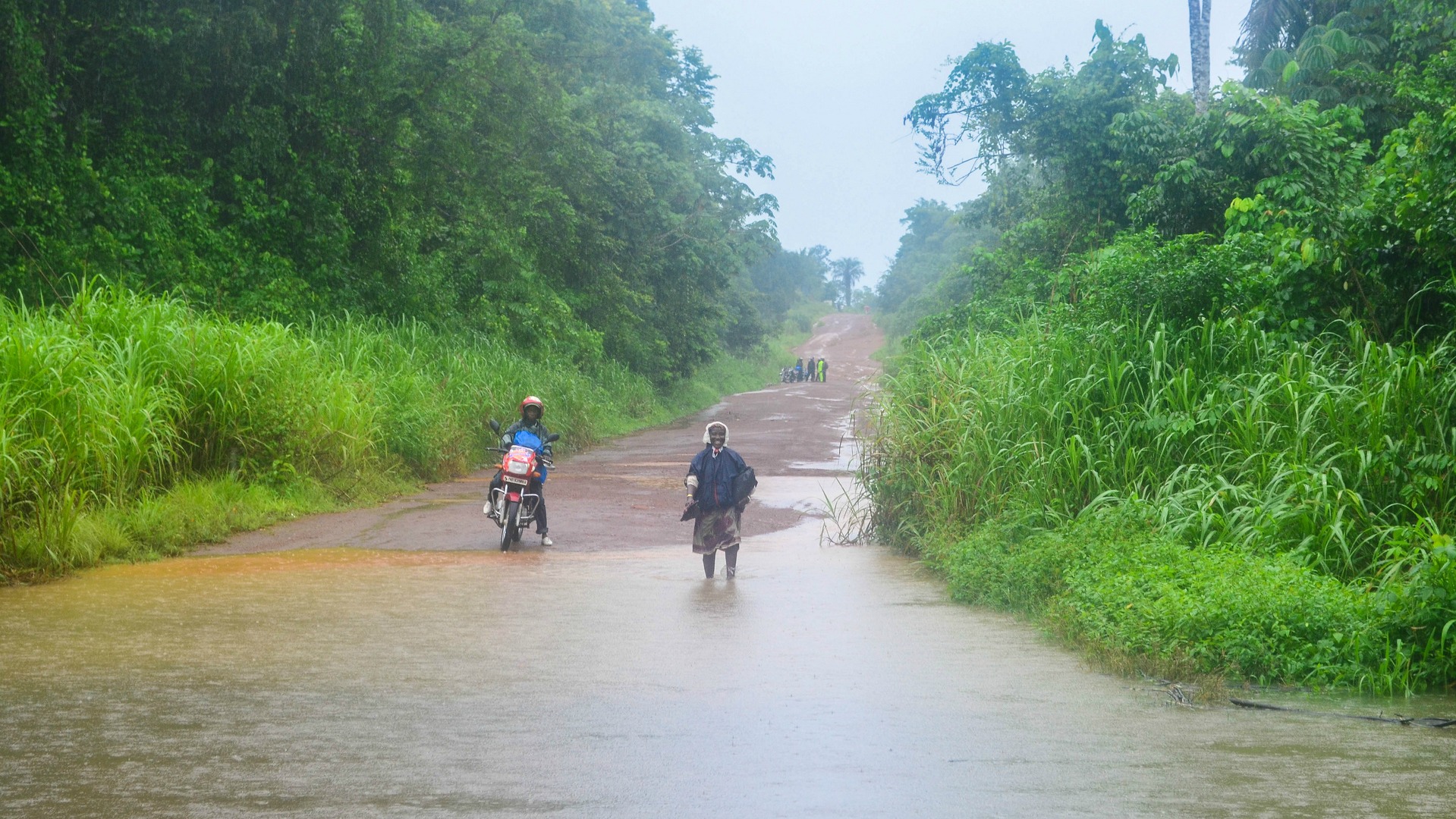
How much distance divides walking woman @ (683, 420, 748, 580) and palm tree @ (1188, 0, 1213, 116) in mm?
16904

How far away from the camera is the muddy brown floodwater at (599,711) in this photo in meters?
4.87

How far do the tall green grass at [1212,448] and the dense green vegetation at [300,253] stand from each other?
6.77 m

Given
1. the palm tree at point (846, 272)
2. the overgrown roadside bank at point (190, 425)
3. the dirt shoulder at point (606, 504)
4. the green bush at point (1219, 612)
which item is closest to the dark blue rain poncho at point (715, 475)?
the dirt shoulder at point (606, 504)

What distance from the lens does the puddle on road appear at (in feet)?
15.9

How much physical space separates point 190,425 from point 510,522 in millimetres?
3607

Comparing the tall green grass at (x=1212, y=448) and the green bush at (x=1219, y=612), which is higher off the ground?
the tall green grass at (x=1212, y=448)

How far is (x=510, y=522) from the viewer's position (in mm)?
12258

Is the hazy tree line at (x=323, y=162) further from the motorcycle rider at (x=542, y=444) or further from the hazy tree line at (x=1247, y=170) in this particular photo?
the hazy tree line at (x=1247, y=170)

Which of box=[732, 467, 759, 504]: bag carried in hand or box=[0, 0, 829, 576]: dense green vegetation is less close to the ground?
box=[0, 0, 829, 576]: dense green vegetation

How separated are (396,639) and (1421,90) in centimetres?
1533

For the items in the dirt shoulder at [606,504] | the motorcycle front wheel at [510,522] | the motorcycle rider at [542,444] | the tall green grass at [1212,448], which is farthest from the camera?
the motorcycle rider at [542,444]

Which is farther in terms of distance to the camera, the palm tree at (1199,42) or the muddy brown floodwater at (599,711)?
the palm tree at (1199,42)

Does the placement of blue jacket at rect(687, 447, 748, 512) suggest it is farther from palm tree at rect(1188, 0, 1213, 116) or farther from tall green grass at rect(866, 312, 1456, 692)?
palm tree at rect(1188, 0, 1213, 116)

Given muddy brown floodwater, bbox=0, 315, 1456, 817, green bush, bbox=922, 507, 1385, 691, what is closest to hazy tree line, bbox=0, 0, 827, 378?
muddy brown floodwater, bbox=0, 315, 1456, 817
